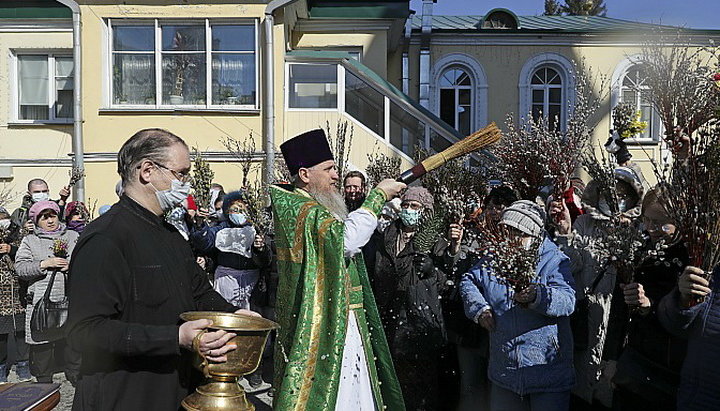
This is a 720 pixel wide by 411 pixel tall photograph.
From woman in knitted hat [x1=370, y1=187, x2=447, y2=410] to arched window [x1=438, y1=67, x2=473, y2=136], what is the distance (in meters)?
12.8

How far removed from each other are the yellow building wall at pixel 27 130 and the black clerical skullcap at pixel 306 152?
11214 mm

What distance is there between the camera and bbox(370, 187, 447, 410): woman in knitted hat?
5309 mm

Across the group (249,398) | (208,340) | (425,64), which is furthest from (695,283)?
(425,64)

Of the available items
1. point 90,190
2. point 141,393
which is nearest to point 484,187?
point 141,393

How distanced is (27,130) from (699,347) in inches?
574

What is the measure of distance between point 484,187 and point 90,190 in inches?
390

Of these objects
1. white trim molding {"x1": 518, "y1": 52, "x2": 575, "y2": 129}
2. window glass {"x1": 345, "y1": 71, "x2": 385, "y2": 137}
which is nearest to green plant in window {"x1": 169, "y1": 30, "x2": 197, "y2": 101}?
window glass {"x1": 345, "y1": 71, "x2": 385, "y2": 137}

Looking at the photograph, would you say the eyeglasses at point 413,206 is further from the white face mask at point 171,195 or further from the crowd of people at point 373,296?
the white face mask at point 171,195

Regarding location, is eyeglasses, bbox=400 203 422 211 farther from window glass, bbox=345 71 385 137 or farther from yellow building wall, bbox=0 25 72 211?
yellow building wall, bbox=0 25 72 211

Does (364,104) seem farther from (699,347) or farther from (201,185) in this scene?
(699,347)

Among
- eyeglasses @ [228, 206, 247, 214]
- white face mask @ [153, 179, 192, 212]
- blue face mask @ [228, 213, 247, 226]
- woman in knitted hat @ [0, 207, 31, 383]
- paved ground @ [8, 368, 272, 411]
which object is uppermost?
white face mask @ [153, 179, 192, 212]

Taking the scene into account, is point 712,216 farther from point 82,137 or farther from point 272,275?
point 82,137

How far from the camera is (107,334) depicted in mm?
2521

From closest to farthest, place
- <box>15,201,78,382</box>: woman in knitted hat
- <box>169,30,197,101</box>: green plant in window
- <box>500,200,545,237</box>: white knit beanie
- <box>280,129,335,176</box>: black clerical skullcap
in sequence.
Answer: <box>500,200,545,237</box>: white knit beanie < <box>280,129,335,176</box>: black clerical skullcap < <box>15,201,78,382</box>: woman in knitted hat < <box>169,30,197,101</box>: green plant in window
